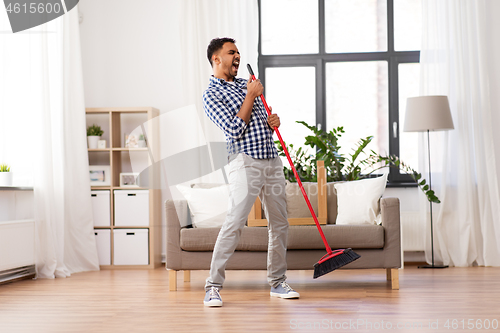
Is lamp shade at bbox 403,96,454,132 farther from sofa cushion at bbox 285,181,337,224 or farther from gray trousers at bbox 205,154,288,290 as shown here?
gray trousers at bbox 205,154,288,290

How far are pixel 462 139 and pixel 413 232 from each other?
903 mm

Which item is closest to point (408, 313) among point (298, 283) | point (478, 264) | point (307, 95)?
point (298, 283)

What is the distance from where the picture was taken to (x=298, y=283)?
3.23m

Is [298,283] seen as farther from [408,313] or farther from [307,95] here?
[307,95]

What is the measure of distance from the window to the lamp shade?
59 centimetres

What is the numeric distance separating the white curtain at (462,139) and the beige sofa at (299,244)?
1.35 metres

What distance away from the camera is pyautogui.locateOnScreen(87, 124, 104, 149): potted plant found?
4312 millimetres

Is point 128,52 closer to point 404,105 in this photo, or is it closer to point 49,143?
point 49,143

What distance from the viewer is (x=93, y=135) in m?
4.33

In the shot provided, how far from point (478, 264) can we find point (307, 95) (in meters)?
2.13

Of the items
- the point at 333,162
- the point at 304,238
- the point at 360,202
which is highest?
the point at 333,162

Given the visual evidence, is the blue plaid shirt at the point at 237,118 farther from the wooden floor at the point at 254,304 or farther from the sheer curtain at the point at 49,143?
the sheer curtain at the point at 49,143

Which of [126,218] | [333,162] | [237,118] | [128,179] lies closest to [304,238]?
[237,118]

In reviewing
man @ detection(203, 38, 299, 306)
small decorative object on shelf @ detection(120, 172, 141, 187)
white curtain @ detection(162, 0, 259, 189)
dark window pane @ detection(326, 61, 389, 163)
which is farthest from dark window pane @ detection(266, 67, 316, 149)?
man @ detection(203, 38, 299, 306)
